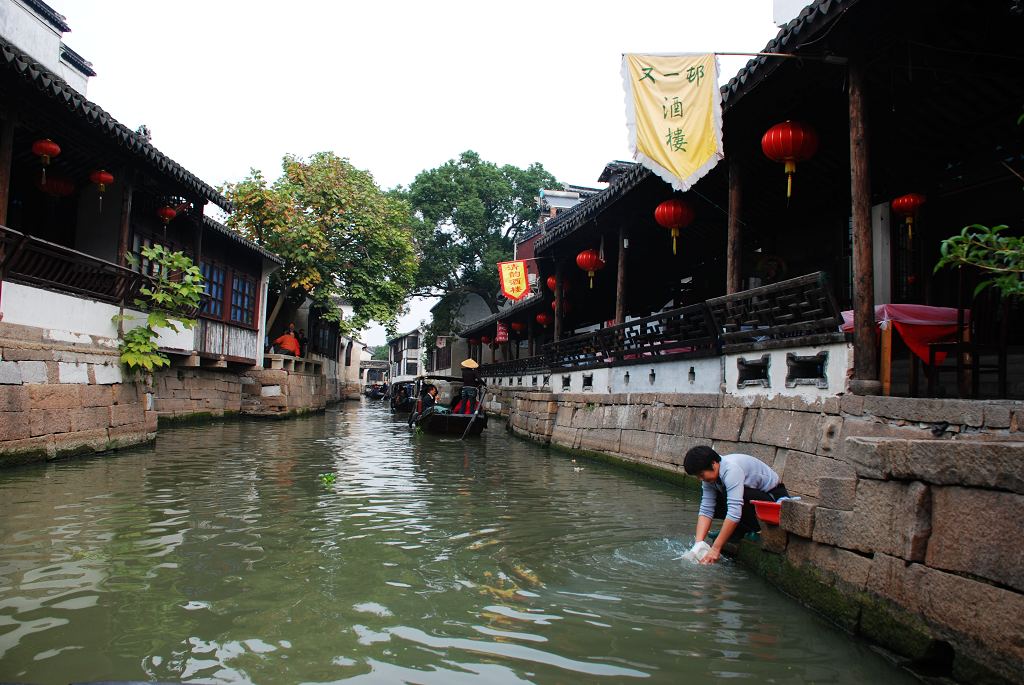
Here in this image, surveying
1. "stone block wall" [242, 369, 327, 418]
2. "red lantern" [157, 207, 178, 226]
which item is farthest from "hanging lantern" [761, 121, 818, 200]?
"stone block wall" [242, 369, 327, 418]

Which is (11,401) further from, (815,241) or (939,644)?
(815,241)

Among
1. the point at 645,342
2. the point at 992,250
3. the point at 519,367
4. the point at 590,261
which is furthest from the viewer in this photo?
the point at 519,367

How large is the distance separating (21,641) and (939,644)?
4308mm

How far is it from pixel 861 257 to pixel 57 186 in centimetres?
1164

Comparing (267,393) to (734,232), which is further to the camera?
(267,393)

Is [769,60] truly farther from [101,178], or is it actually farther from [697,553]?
[101,178]

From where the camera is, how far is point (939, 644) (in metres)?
3.01

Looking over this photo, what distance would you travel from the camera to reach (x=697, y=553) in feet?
16.2

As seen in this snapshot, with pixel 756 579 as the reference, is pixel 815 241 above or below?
above

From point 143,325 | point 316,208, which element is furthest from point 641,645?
point 316,208

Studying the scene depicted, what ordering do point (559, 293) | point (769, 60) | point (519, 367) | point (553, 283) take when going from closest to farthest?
1. point (769, 60)
2. point (559, 293)
3. point (553, 283)
4. point (519, 367)

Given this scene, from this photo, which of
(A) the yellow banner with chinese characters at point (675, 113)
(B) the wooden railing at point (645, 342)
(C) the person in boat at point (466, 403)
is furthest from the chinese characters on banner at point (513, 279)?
(A) the yellow banner with chinese characters at point (675, 113)

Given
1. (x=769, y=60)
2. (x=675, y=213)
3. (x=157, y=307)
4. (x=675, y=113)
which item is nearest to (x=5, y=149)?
(x=157, y=307)

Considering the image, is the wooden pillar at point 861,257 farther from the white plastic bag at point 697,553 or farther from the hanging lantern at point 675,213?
the hanging lantern at point 675,213
